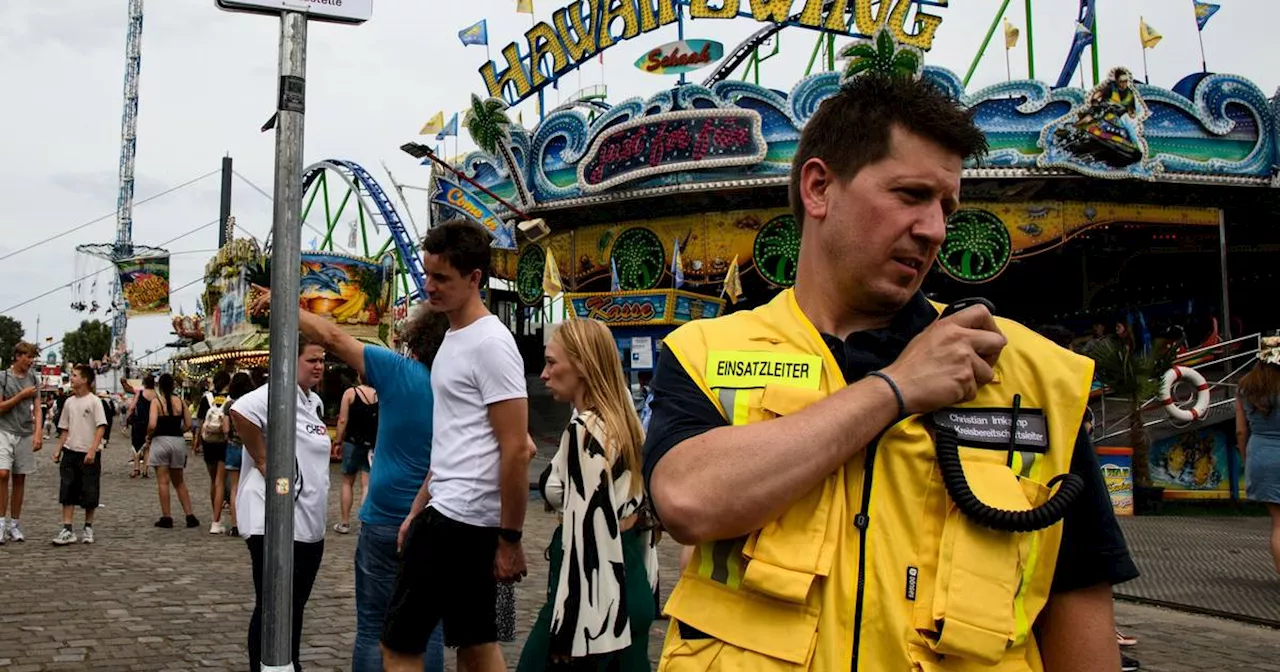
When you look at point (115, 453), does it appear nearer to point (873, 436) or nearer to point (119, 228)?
point (873, 436)

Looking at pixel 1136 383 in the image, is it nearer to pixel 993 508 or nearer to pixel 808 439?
pixel 993 508

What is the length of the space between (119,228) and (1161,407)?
56490mm

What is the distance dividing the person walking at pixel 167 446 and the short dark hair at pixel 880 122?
11.3 m

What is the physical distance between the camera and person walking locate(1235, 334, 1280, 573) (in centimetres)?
731

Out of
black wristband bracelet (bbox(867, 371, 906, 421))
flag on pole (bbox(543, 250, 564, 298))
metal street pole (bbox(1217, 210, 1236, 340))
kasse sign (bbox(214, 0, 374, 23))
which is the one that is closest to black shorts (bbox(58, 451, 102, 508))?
kasse sign (bbox(214, 0, 374, 23))

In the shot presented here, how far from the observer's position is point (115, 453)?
85.3 feet

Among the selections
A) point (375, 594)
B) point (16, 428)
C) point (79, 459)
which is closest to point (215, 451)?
point (79, 459)

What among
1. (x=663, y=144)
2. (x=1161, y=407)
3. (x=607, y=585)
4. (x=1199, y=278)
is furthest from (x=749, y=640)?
(x=1199, y=278)

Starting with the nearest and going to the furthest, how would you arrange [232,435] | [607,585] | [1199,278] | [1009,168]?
[607,585] < [232,435] < [1009,168] < [1199,278]

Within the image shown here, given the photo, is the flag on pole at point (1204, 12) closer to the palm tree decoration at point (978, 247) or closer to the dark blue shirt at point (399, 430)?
the palm tree decoration at point (978, 247)

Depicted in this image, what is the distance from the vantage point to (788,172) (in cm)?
2186

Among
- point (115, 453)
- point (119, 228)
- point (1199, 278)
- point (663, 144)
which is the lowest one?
point (115, 453)

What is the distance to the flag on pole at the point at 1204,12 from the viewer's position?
23062 mm

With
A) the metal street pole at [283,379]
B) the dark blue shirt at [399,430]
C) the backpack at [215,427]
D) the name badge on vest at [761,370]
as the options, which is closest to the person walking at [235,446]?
the backpack at [215,427]
